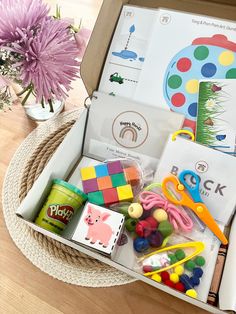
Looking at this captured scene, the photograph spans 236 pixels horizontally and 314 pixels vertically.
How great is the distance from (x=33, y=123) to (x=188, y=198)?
0.40 meters

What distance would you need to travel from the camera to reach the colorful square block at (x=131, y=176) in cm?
67

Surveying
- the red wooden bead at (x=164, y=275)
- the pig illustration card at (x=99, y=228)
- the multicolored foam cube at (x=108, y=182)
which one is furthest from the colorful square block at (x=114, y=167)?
the red wooden bead at (x=164, y=275)

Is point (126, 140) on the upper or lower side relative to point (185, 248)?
upper

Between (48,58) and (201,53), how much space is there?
0.29 meters

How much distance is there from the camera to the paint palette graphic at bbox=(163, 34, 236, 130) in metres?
0.63

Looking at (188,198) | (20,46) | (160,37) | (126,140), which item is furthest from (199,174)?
(20,46)

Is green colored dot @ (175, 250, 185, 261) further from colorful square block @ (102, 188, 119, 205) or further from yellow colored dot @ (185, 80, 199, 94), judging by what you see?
yellow colored dot @ (185, 80, 199, 94)

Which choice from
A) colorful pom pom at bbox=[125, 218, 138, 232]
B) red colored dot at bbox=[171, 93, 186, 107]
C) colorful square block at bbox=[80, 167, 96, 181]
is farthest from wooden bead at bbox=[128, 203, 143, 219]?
red colored dot at bbox=[171, 93, 186, 107]

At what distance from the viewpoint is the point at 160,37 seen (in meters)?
0.67

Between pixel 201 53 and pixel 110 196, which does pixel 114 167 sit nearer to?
pixel 110 196

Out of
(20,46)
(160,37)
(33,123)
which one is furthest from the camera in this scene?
(33,123)

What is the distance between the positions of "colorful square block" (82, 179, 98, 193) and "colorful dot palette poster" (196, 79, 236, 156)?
0.72 feet

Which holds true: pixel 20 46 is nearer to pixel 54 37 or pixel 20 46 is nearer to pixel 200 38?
pixel 54 37

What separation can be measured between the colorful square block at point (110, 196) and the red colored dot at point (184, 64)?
270 mm
